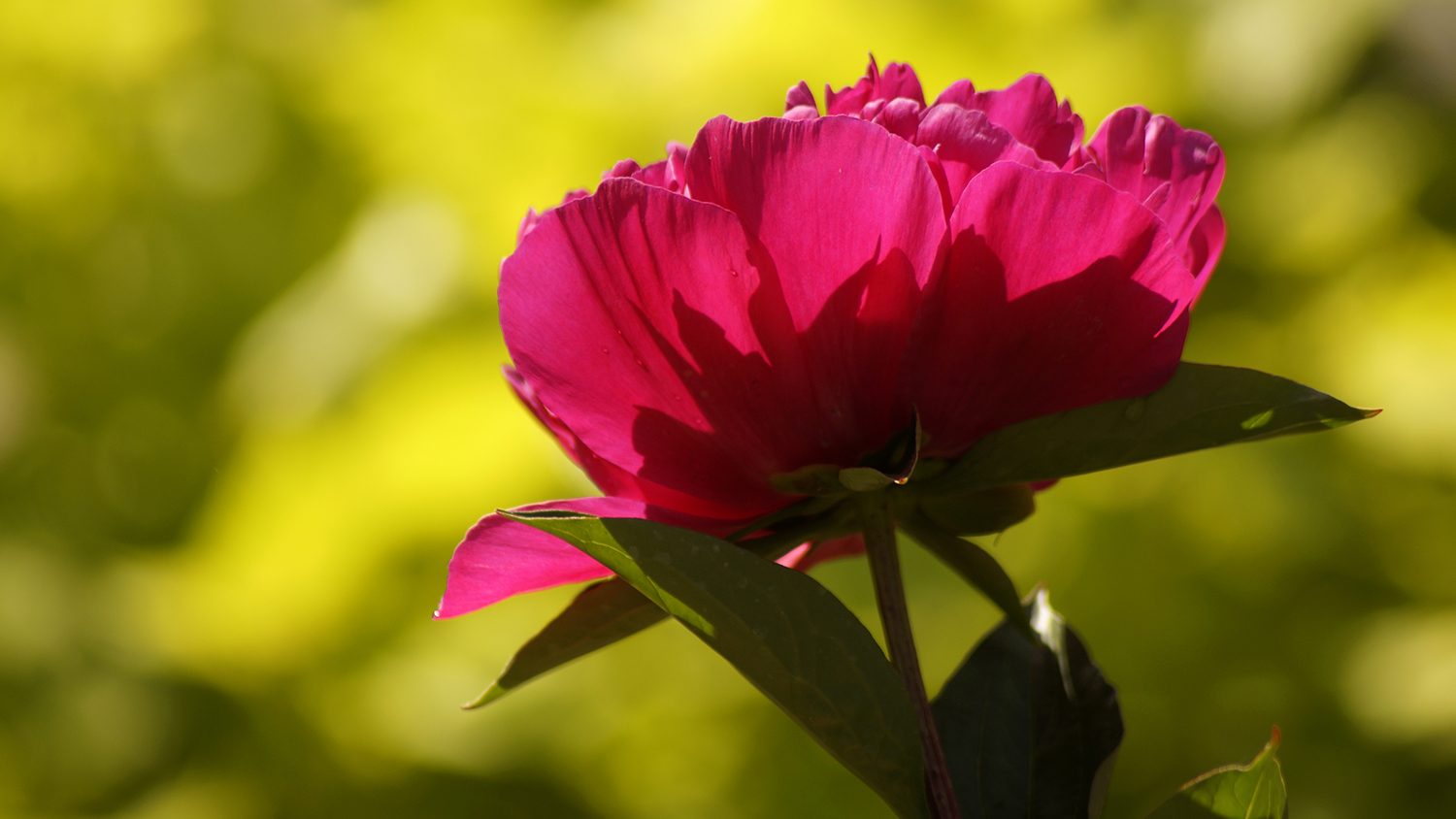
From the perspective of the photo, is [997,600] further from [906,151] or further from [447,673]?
[447,673]

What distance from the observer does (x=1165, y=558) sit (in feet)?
3.36

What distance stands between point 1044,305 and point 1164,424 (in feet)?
0.09

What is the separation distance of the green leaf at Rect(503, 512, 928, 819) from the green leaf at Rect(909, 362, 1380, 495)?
0.04 meters

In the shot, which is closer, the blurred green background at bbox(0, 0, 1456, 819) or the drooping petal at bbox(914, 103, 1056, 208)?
the drooping petal at bbox(914, 103, 1056, 208)

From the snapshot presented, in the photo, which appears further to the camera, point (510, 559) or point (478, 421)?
point (478, 421)

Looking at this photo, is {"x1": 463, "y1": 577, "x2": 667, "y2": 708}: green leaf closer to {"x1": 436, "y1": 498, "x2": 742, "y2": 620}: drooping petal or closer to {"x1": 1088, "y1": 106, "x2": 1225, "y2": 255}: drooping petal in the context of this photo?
{"x1": 436, "y1": 498, "x2": 742, "y2": 620}: drooping petal

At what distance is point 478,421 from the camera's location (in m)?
1.10

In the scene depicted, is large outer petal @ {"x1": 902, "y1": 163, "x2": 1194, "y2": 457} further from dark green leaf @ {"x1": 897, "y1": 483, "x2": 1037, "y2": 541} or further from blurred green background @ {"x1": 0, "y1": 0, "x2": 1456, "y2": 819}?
blurred green background @ {"x1": 0, "y1": 0, "x2": 1456, "y2": 819}

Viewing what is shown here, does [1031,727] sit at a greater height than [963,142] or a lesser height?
lesser

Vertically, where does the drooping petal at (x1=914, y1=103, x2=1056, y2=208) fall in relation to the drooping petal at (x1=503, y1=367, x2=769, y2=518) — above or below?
above

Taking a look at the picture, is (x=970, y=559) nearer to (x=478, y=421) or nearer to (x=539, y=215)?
(x=539, y=215)

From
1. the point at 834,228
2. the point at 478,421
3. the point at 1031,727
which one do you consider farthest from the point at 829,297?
the point at 478,421

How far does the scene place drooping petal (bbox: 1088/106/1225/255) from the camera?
0.20 m

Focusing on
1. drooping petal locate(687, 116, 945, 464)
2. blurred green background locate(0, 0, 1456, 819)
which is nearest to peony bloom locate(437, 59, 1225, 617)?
drooping petal locate(687, 116, 945, 464)
